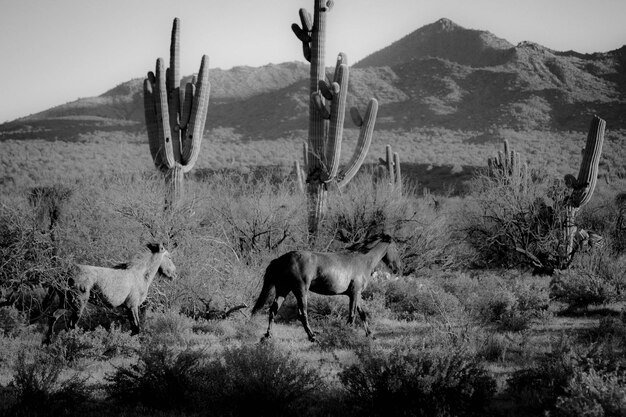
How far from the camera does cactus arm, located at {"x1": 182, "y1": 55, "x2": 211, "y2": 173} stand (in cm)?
1720

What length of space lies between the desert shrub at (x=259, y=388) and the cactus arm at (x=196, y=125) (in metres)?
11.0

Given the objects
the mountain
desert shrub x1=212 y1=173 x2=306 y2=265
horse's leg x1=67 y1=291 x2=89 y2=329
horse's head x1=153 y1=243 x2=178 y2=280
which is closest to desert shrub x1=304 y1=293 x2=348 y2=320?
desert shrub x1=212 y1=173 x2=306 y2=265

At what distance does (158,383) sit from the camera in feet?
22.2

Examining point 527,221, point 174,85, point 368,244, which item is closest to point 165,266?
point 368,244

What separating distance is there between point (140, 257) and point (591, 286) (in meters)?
10.3

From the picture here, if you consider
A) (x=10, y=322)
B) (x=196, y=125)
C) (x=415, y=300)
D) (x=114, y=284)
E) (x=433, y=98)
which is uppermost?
(x=433, y=98)

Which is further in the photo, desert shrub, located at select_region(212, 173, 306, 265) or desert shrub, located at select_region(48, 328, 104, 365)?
desert shrub, located at select_region(212, 173, 306, 265)

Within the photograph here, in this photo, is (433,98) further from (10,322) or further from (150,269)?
(10,322)

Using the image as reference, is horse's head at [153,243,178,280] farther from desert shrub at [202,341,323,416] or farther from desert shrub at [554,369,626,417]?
desert shrub at [554,369,626,417]

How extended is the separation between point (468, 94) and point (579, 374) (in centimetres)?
6289

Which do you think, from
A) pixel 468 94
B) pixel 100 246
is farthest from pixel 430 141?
pixel 100 246

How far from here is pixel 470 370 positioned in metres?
6.41

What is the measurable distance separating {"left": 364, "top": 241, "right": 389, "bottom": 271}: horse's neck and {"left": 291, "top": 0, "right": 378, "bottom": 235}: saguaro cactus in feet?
21.0

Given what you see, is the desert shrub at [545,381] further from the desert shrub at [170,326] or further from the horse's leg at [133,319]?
the horse's leg at [133,319]
